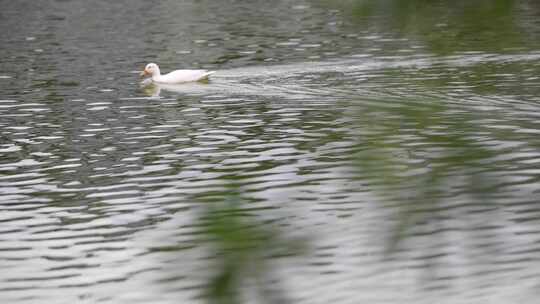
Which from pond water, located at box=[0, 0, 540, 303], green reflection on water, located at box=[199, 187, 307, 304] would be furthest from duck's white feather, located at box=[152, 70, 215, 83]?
green reflection on water, located at box=[199, 187, 307, 304]

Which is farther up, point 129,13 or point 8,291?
point 8,291

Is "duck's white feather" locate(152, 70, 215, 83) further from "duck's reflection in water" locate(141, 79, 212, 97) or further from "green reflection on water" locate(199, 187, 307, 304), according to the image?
"green reflection on water" locate(199, 187, 307, 304)

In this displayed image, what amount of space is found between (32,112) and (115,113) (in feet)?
3.83

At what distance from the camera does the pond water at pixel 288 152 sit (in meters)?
1.90

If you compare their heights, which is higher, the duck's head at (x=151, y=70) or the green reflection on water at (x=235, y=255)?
the green reflection on water at (x=235, y=255)

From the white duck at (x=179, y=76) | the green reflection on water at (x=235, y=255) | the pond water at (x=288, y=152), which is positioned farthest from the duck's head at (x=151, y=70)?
the green reflection on water at (x=235, y=255)

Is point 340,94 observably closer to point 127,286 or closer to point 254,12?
point 127,286

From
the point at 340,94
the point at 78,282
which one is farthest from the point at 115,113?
the point at 78,282

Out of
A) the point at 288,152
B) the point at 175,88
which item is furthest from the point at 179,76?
the point at 288,152

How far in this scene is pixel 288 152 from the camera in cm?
1198

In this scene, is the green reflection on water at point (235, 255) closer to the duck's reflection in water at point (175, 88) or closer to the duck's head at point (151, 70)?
the duck's reflection in water at point (175, 88)

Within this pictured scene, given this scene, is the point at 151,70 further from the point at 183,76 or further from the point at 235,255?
the point at 235,255

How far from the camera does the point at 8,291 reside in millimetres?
7215

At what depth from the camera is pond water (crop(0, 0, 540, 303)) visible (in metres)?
1.90
